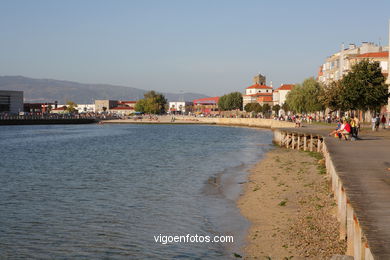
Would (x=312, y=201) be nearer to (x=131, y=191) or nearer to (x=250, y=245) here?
(x=250, y=245)

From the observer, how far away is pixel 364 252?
1018cm

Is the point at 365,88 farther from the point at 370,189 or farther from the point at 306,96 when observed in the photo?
the point at 306,96

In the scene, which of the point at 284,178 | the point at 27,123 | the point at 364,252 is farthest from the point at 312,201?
the point at 27,123

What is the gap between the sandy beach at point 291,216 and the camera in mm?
15477

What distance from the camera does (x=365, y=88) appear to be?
192 feet

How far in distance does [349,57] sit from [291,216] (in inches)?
3567

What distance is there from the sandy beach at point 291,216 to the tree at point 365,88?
2712 cm

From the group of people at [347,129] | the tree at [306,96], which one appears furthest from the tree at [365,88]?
the tree at [306,96]

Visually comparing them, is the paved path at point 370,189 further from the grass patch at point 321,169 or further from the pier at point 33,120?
the pier at point 33,120

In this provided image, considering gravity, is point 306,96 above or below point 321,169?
above

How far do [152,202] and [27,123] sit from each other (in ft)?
549

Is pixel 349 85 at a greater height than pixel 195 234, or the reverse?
pixel 349 85

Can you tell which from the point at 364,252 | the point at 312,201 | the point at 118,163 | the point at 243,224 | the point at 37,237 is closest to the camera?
the point at 364,252

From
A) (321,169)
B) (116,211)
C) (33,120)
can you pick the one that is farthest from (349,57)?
(33,120)
